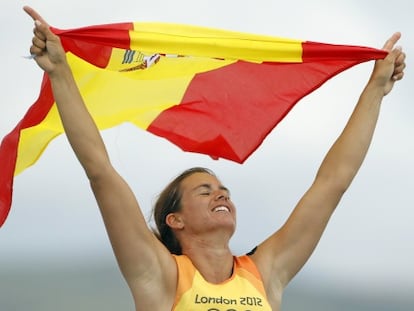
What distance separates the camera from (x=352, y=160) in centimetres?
650

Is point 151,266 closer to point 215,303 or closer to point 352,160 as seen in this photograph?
point 215,303

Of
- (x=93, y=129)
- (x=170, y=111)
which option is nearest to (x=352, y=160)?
(x=170, y=111)

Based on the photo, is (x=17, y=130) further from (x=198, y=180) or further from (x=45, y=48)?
(x=198, y=180)

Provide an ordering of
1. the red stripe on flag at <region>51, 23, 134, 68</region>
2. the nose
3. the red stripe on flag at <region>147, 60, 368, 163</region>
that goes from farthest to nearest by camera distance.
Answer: the red stripe on flag at <region>147, 60, 368, 163</region> < the nose < the red stripe on flag at <region>51, 23, 134, 68</region>

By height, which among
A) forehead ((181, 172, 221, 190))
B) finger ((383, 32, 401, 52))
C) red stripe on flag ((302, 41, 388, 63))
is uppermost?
finger ((383, 32, 401, 52))

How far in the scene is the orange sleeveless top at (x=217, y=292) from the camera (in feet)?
19.0

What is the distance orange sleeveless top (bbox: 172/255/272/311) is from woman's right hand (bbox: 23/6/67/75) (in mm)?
1274

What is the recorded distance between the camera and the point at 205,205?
6.27 metres

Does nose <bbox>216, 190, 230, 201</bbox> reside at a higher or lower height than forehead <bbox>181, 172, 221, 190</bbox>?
lower

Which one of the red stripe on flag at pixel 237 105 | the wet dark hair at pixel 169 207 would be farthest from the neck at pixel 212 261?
the red stripe on flag at pixel 237 105

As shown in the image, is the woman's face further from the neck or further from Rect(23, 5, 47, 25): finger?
Rect(23, 5, 47, 25): finger

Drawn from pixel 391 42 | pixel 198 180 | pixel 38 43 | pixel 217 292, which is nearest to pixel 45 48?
pixel 38 43

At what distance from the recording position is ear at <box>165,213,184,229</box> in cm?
636

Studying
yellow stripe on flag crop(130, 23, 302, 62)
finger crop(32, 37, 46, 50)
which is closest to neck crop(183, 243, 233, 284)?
yellow stripe on flag crop(130, 23, 302, 62)
